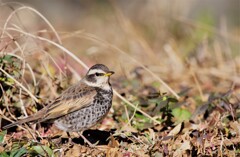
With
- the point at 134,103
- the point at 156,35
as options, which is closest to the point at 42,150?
the point at 134,103

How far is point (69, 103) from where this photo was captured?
24.1ft

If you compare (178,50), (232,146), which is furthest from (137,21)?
(232,146)

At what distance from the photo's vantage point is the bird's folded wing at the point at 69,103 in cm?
726

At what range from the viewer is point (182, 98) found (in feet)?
29.5

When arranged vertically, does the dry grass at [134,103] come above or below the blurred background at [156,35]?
below

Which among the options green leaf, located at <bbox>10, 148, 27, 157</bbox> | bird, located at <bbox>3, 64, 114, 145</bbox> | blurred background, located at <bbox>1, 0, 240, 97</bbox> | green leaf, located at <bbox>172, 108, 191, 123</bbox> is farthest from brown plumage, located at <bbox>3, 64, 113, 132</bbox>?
green leaf, located at <bbox>172, 108, 191, 123</bbox>

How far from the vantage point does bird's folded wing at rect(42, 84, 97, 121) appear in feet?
23.8

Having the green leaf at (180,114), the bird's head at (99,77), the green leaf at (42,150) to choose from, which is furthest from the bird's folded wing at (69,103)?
the green leaf at (180,114)

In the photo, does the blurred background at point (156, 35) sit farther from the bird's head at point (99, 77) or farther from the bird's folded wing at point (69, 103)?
the bird's folded wing at point (69, 103)

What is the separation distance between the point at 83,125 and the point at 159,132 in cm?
100

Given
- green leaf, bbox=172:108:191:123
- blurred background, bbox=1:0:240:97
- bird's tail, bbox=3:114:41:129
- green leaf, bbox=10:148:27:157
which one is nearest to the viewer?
green leaf, bbox=10:148:27:157

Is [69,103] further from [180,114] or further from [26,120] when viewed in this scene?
[180,114]

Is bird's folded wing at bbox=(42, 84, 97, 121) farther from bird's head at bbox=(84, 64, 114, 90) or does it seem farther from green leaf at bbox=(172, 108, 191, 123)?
green leaf at bbox=(172, 108, 191, 123)

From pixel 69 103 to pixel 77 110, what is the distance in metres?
0.12
